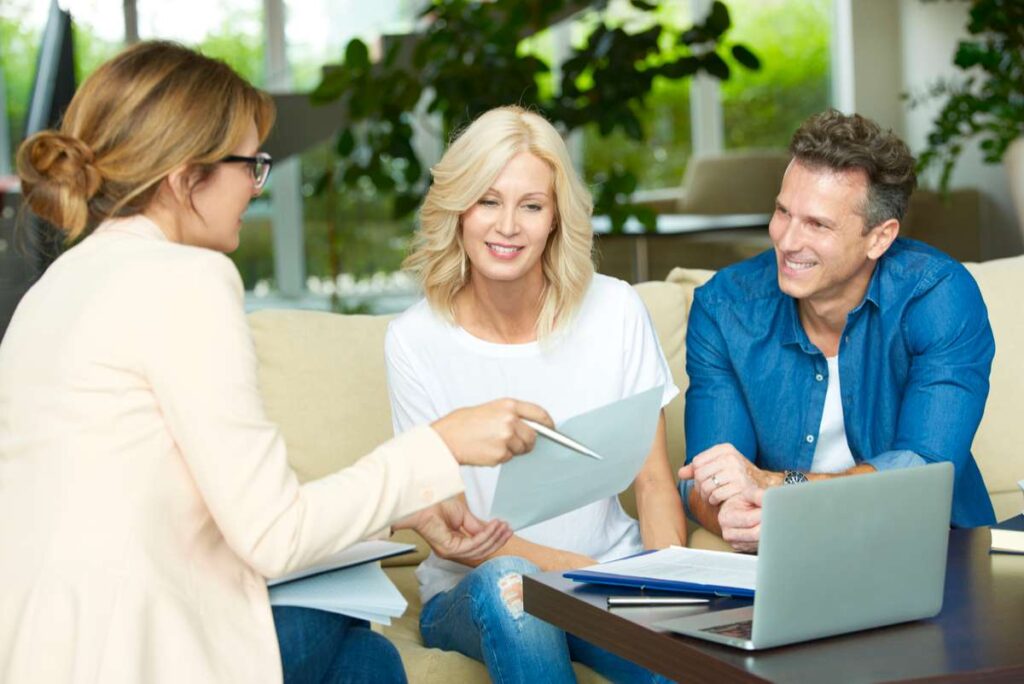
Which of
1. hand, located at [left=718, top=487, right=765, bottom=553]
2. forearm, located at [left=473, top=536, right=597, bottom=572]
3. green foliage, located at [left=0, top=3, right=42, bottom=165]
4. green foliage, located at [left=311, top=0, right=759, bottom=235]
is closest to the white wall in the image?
green foliage, located at [left=311, top=0, right=759, bottom=235]

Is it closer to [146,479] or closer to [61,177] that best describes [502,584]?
[146,479]

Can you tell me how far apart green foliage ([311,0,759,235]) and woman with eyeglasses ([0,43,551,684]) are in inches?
127

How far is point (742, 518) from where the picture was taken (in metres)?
1.94

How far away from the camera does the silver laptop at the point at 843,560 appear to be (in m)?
1.32

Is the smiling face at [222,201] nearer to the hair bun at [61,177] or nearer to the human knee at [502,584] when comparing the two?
the hair bun at [61,177]

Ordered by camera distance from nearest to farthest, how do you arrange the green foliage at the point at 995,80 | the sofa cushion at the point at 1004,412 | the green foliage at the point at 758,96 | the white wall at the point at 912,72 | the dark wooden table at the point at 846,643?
the dark wooden table at the point at 846,643, the sofa cushion at the point at 1004,412, the green foliage at the point at 995,80, the white wall at the point at 912,72, the green foliage at the point at 758,96

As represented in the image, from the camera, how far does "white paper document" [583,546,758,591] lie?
5.03 feet

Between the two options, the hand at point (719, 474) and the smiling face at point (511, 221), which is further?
the smiling face at point (511, 221)

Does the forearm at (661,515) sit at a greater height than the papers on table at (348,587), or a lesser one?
lesser

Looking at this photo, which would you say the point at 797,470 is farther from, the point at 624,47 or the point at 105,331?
the point at 624,47

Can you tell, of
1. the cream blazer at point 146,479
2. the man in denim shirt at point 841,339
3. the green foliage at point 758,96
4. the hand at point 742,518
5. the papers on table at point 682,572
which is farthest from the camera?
the green foliage at point 758,96

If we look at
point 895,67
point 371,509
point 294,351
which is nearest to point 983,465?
point 294,351

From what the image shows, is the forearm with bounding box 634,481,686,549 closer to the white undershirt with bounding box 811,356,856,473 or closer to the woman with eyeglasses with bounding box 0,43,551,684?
the white undershirt with bounding box 811,356,856,473

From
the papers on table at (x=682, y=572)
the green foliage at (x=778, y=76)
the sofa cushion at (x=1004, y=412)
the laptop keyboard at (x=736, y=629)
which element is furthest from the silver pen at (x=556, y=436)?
the green foliage at (x=778, y=76)
